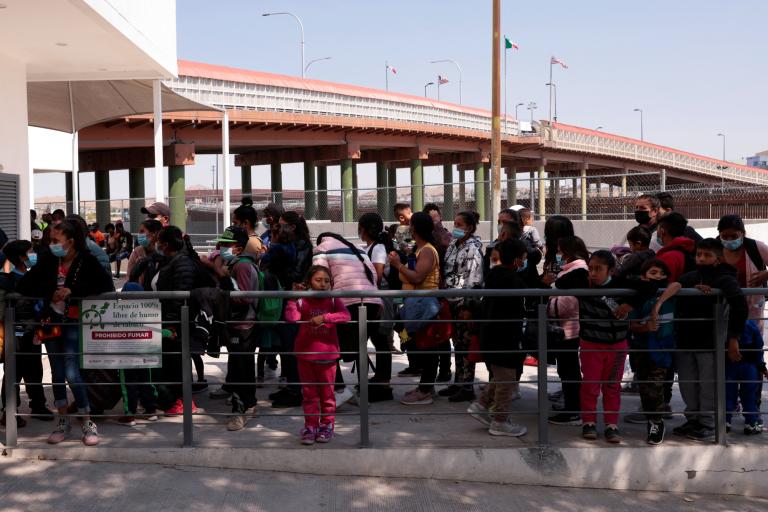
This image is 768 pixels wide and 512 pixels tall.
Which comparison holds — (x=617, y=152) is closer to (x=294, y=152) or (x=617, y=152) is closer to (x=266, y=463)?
(x=294, y=152)

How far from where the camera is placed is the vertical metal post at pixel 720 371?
562 cm

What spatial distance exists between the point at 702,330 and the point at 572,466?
127 centimetres

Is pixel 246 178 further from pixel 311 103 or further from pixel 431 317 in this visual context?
pixel 431 317

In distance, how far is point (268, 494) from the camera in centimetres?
532

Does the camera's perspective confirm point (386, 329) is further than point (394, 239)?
No

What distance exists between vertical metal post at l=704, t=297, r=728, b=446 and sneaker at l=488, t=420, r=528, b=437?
1.28 metres

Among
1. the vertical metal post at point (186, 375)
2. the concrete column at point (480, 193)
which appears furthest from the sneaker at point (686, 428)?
the concrete column at point (480, 193)

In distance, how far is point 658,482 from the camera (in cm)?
564

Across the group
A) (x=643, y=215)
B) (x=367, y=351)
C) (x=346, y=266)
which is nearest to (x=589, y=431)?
(x=367, y=351)

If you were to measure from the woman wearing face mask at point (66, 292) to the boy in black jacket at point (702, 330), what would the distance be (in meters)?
3.79

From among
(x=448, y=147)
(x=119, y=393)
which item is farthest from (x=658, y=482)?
(x=448, y=147)

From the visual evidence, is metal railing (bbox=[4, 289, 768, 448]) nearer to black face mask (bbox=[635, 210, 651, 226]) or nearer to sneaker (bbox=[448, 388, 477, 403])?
sneaker (bbox=[448, 388, 477, 403])

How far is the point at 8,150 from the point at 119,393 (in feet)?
22.3

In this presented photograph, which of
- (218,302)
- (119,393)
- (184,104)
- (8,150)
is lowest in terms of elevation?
(119,393)
